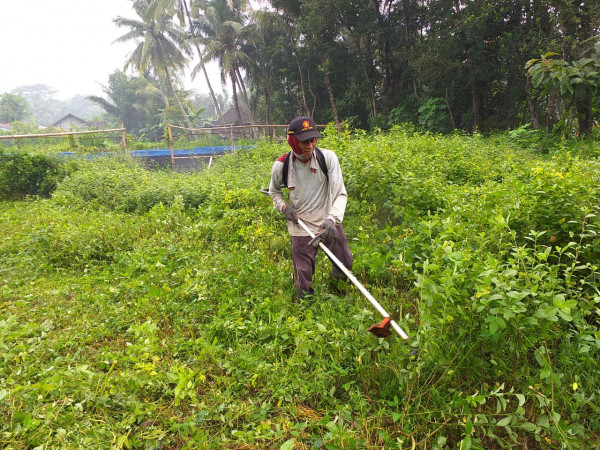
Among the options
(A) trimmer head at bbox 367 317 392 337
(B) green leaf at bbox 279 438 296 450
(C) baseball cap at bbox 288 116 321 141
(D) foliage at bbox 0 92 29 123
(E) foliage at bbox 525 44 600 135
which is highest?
(D) foliage at bbox 0 92 29 123

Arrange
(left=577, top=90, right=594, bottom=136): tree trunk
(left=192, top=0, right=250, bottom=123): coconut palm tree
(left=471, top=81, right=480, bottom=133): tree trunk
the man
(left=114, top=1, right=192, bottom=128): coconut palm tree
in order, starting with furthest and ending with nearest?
(left=114, top=1, right=192, bottom=128): coconut palm tree → (left=192, top=0, right=250, bottom=123): coconut palm tree → (left=471, top=81, right=480, bottom=133): tree trunk → (left=577, top=90, right=594, bottom=136): tree trunk → the man

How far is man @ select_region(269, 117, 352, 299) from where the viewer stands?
10.1ft

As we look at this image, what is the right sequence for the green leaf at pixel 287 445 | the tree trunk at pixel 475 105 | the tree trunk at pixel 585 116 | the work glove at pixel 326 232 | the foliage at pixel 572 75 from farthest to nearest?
the tree trunk at pixel 475 105, the tree trunk at pixel 585 116, the foliage at pixel 572 75, the work glove at pixel 326 232, the green leaf at pixel 287 445

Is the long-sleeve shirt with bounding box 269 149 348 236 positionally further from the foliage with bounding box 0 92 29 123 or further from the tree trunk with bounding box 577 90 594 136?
the foliage with bounding box 0 92 29 123

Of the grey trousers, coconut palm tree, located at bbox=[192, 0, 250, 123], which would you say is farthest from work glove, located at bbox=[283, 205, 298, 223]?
coconut palm tree, located at bbox=[192, 0, 250, 123]

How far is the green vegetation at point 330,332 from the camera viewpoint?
1.89 meters

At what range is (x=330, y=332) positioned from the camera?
8.65 feet

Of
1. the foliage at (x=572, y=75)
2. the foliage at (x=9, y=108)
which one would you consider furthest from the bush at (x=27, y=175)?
the foliage at (x=9, y=108)

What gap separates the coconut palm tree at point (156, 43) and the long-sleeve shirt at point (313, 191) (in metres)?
26.2

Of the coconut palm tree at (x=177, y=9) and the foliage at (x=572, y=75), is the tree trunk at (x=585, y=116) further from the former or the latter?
the coconut palm tree at (x=177, y=9)

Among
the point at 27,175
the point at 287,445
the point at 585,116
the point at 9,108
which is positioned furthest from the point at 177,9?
the point at 9,108

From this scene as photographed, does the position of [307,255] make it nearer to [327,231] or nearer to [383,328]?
[327,231]

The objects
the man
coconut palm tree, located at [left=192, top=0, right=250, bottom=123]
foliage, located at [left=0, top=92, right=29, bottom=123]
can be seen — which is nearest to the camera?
the man

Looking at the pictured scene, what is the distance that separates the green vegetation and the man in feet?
1.19
